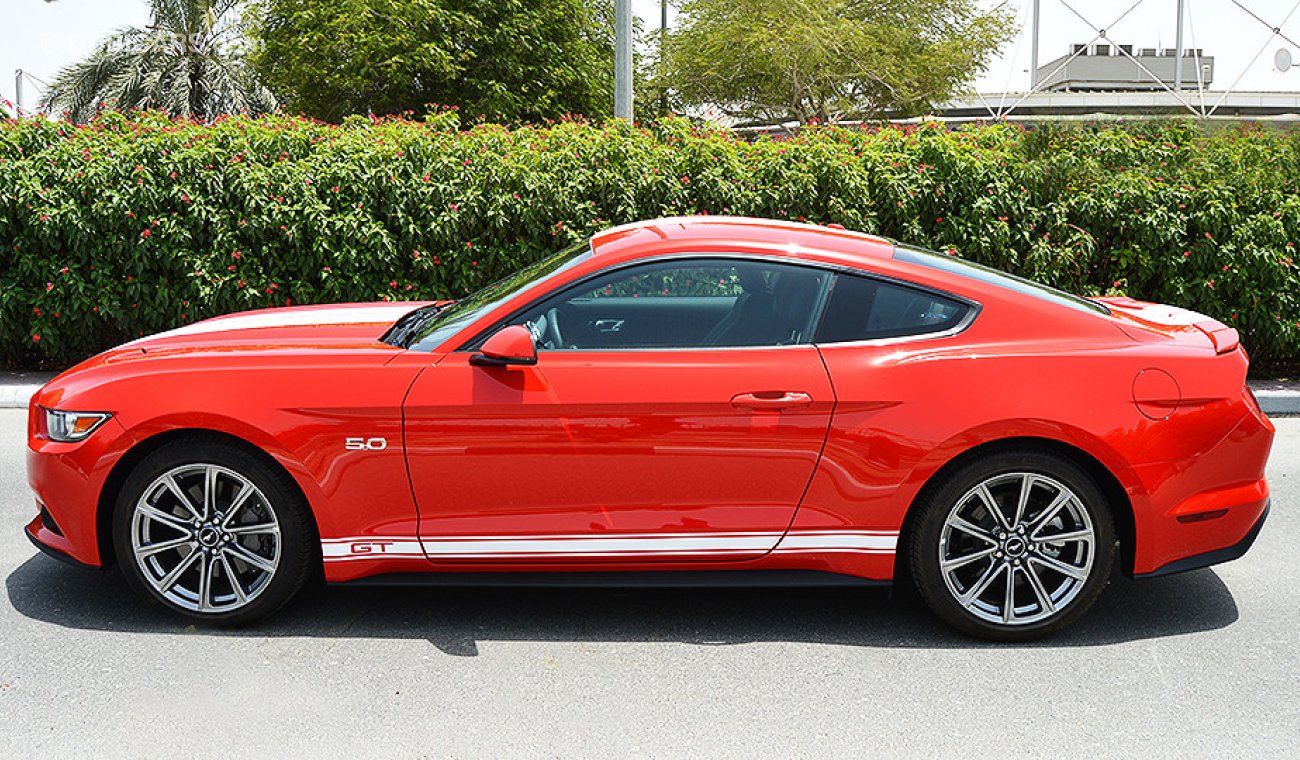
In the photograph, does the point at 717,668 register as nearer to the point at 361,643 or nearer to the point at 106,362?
the point at 361,643

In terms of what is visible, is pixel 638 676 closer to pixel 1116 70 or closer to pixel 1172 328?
pixel 1172 328

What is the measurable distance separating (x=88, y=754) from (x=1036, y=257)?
28.1 feet

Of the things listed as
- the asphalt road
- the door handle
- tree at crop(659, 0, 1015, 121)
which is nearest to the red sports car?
the door handle

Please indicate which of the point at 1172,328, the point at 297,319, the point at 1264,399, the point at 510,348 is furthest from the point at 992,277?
the point at 1264,399

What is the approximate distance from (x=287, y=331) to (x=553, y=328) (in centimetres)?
122

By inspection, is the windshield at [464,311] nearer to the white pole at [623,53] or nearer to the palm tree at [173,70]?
the white pole at [623,53]

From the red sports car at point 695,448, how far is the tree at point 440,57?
2821cm

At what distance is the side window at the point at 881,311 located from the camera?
4.65 m

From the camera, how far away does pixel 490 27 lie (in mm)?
34062

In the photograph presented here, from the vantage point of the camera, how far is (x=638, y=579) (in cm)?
464

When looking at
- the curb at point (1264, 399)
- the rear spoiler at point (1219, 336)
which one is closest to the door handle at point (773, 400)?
the rear spoiler at point (1219, 336)

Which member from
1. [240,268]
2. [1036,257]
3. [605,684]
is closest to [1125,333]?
[605,684]

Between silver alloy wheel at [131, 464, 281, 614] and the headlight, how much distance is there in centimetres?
31

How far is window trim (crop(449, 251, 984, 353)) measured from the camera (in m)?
4.61
